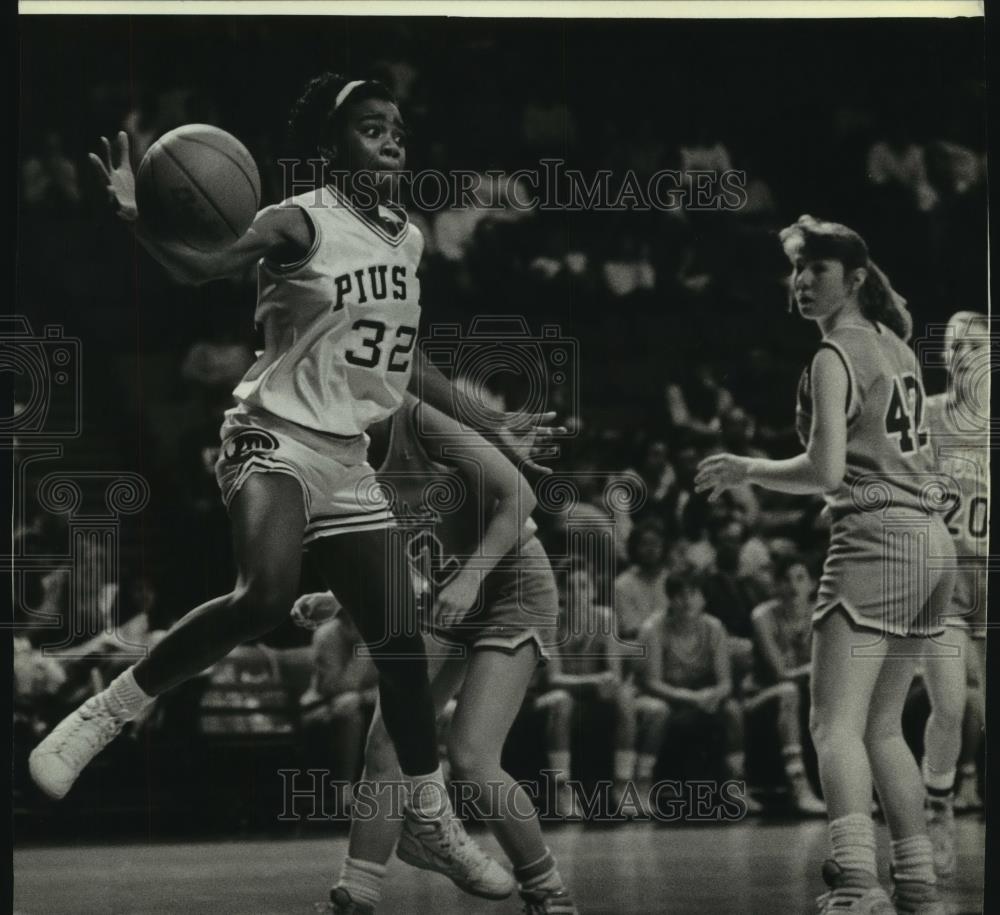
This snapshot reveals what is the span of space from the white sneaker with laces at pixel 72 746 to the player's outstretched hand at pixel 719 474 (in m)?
1.65

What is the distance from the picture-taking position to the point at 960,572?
12.5ft

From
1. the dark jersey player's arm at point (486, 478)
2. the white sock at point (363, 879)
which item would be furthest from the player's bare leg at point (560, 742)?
the white sock at point (363, 879)

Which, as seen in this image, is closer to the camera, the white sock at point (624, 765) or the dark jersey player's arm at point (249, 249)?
the dark jersey player's arm at point (249, 249)

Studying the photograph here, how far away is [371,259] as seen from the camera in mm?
3660

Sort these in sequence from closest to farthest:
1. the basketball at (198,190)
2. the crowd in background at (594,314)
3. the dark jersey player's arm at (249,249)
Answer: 1. the basketball at (198,190)
2. the dark jersey player's arm at (249,249)
3. the crowd in background at (594,314)

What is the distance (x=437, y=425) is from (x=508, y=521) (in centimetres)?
31

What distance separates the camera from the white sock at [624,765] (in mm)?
3748

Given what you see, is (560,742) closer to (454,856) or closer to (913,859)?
(454,856)

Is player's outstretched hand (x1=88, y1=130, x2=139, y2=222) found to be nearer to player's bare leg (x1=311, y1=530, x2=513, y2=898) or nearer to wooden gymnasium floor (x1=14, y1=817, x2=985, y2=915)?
player's bare leg (x1=311, y1=530, x2=513, y2=898)

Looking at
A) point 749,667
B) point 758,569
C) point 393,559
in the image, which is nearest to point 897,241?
point 758,569

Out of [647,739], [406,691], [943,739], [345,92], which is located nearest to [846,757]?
A: [943,739]

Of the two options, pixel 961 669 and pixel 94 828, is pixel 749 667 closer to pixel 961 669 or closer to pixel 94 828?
pixel 961 669

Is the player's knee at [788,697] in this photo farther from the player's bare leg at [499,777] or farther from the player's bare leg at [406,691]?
the player's bare leg at [406,691]

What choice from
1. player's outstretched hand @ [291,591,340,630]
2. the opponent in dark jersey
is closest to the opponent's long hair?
the opponent in dark jersey
